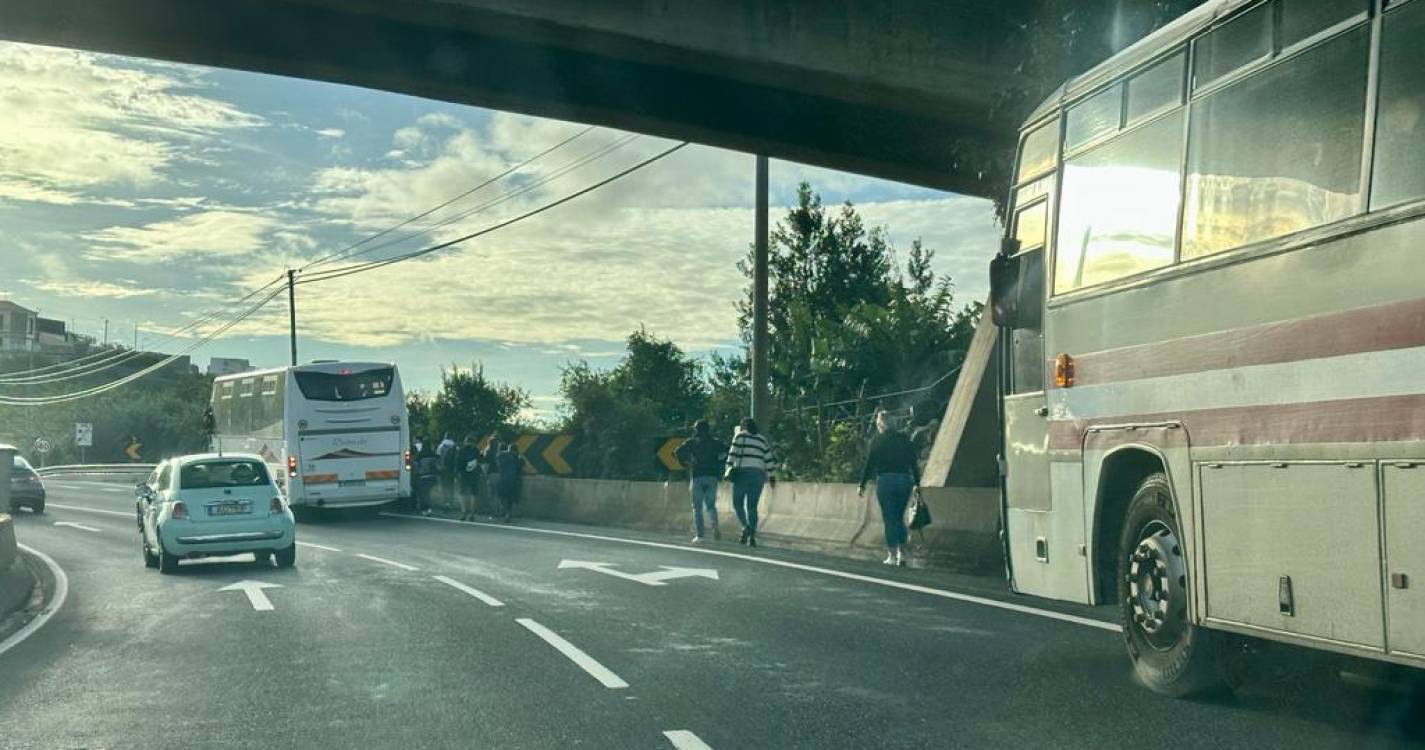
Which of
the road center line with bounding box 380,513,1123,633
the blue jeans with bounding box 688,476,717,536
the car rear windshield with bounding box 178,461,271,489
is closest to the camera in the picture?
the road center line with bounding box 380,513,1123,633

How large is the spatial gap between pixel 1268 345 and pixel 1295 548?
903mm

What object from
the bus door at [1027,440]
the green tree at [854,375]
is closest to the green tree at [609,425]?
the green tree at [854,375]

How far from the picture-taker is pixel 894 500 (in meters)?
17.5

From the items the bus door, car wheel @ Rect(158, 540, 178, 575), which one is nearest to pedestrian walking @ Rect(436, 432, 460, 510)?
car wheel @ Rect(158, 540, 178, 575)

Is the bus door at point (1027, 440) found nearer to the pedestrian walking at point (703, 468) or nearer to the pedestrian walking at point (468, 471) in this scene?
the pedestrian walking at point (703, 468)

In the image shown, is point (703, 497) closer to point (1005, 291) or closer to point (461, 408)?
point (1005, 291)

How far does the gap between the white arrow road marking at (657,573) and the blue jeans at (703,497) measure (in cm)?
483

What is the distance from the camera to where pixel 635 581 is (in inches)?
625

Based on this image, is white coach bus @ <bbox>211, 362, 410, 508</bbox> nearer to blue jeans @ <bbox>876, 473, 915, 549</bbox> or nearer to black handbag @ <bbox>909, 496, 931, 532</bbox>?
blue jeans @ <bbox>876, 473, 915, 549</bbox>

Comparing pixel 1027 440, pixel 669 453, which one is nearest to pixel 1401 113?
pixel 1027 440

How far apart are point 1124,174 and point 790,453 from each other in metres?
23.2

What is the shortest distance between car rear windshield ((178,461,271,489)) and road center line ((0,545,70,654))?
184 cm

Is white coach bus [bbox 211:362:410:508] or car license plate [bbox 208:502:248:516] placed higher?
white coach bus [bbox 211:362:410:508]

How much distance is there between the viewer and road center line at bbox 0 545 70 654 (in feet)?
41.2
